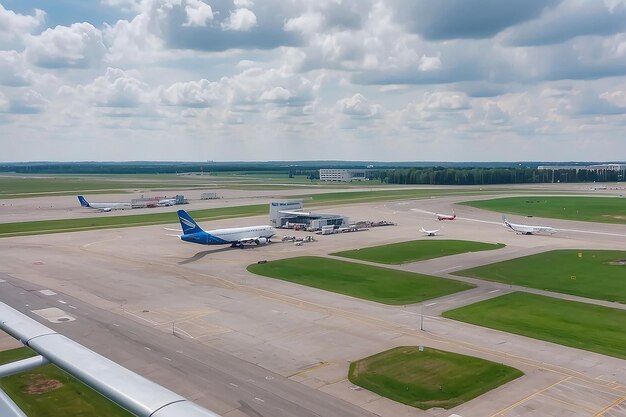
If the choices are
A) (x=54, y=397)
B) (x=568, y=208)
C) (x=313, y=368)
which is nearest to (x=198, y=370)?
(x=313, y=368)

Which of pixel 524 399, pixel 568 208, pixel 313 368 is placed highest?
pixel 568 208

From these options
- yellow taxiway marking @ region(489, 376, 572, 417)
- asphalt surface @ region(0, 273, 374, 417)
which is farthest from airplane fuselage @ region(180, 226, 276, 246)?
yellow taxiway marking @ region(489, 376, 572, 417)

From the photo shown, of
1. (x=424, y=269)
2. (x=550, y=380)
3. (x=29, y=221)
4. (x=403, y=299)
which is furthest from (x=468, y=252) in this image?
(x=29, y=221)

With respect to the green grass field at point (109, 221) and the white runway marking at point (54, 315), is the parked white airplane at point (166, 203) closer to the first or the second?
the green grass field at point (109, 221)

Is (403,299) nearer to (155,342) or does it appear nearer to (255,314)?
(255,314)

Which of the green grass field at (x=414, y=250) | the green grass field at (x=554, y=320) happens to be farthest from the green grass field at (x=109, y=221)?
the green grass field at (x=554, y=320)

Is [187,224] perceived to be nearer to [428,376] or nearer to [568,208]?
[428,376]
